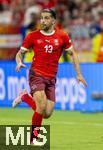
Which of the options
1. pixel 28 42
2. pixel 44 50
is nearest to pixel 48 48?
pixel 44 50

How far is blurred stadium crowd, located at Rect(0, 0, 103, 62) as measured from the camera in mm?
22578

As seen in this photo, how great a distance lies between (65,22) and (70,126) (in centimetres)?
817

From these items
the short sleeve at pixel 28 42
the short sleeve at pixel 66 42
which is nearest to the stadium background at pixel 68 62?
the short sleeve at pixel 66 42

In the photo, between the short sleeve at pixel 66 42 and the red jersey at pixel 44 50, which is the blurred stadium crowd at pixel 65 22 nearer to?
the short sleeve at pixel 66 42

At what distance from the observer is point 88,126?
16.4m

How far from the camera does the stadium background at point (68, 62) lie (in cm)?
1827

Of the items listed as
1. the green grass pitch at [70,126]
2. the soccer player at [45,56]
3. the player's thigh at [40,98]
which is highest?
the soccer player at [45,56]

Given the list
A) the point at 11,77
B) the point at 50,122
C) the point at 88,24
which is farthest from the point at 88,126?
the point at 88,24

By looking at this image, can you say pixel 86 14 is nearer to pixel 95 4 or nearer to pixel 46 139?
pixel 95 4

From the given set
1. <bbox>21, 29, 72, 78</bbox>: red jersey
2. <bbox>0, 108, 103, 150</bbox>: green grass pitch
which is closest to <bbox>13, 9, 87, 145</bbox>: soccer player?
<bbox>21, 29, 72, 78</bbox>: red jersey

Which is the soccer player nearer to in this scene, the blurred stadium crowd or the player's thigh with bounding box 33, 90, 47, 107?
the player's thigh with bounding box 33, 90, 47, 107

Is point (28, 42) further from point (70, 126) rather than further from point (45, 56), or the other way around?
point (70, 126)

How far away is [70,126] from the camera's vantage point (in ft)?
53.7

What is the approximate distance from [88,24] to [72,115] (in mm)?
4840
